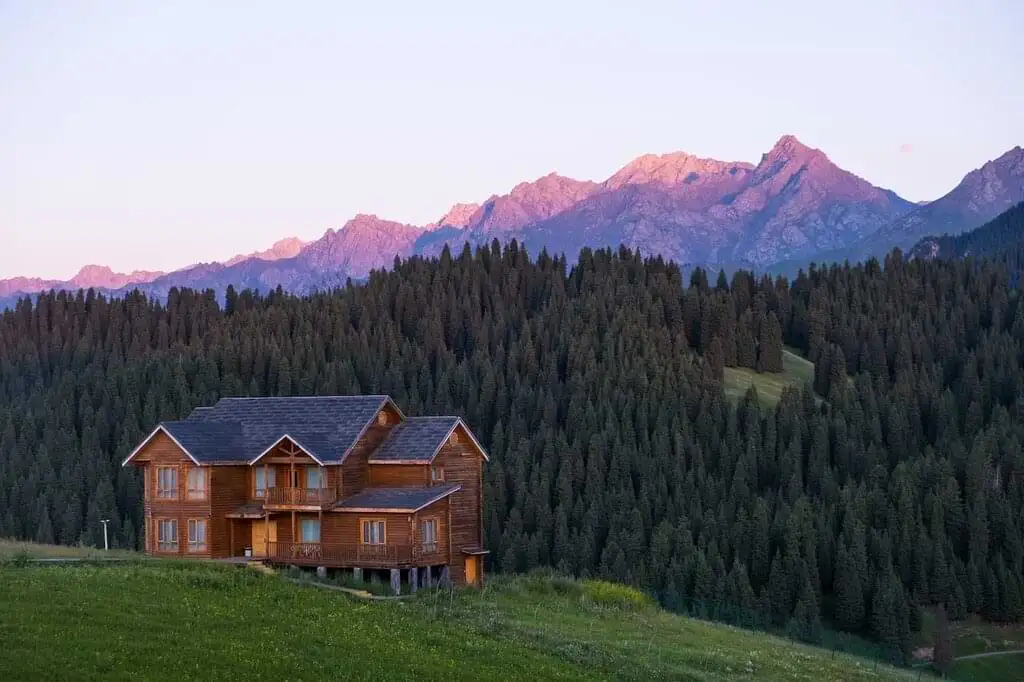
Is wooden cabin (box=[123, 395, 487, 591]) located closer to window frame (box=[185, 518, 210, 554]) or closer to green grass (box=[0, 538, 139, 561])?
window frame (box=[185, 518, 210, 554])

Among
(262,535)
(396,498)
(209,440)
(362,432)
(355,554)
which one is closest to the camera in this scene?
(355,554)

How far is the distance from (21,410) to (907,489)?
397ft

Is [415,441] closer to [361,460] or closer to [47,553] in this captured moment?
[361,460]

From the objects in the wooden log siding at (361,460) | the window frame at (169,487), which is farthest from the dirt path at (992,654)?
the window frame at (169,487)

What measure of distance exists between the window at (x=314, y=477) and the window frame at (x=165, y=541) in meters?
6.96

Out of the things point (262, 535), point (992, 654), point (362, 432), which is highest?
point (362, 432)

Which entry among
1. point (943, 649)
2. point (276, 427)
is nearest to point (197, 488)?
point (276, 427)

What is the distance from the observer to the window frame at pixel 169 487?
6869cm

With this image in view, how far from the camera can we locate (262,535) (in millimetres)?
69688

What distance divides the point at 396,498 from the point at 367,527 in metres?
2.02

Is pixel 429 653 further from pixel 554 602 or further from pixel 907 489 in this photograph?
pixel 907 489

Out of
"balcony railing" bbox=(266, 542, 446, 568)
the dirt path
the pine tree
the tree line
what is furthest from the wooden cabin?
the dirt path

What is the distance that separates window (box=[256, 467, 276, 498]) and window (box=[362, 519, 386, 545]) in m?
5.80

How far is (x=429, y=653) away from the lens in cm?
4494
